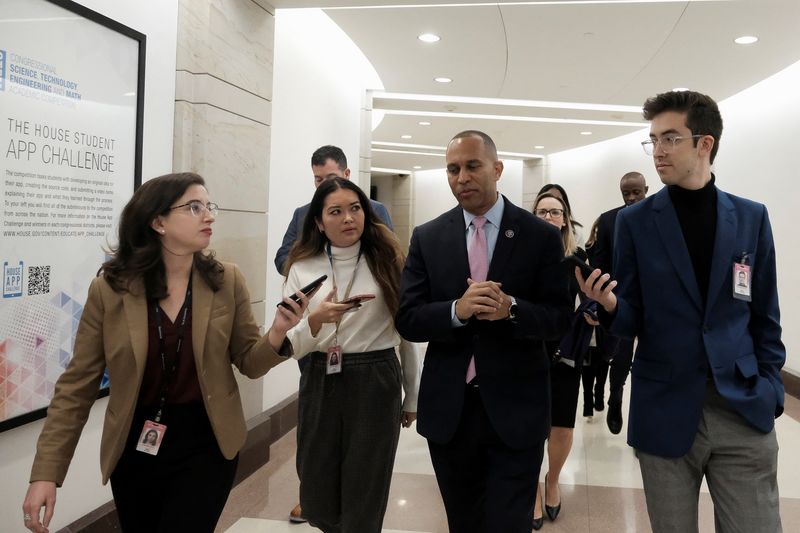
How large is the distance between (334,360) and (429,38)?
450 centimetres

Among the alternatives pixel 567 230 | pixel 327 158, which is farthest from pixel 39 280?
pixel 567 230

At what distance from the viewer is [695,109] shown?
1.91 metres

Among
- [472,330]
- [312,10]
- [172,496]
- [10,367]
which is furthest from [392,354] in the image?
[312,10]

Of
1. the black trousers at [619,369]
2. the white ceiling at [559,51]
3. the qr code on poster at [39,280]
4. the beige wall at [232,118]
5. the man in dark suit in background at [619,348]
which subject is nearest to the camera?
the qr code on poster at [39,280]

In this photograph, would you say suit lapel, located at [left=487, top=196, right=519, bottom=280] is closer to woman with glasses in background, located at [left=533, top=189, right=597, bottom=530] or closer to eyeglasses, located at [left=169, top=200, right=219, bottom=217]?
eyeglasses, located at [left=169, top=200, right=219, bottom=217]

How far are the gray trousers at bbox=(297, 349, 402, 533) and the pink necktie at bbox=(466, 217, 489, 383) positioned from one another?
57 cm

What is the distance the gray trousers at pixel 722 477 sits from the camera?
181 cm

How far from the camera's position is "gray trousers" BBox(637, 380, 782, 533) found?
71.4 inches

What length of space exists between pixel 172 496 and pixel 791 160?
7241mm

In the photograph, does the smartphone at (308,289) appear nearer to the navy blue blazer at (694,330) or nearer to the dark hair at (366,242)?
the dark hair at (366,242)

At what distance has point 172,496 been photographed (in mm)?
1872

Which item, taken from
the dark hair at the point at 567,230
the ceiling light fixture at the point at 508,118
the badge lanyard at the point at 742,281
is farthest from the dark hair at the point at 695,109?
the ceiling light fixture at the point at 508,118

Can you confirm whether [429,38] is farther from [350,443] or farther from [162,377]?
[162,377]

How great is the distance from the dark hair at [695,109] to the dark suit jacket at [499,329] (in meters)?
0.55
